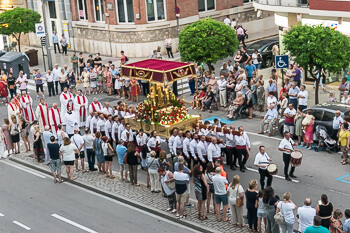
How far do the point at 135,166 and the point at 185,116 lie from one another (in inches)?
127

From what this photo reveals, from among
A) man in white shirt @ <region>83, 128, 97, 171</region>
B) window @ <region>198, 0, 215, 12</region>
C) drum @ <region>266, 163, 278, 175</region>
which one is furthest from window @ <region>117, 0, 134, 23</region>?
drum @ <region>266, 163, 278, 175</region>

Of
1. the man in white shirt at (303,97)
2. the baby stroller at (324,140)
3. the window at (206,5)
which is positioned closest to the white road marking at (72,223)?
the baby stroller at (324,140)

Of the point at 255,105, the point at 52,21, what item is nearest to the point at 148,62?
the point at 255,105

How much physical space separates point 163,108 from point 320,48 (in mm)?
6496

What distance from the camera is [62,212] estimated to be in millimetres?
18141

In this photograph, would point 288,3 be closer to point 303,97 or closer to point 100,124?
point 303,97

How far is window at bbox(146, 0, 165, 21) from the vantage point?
126 feet

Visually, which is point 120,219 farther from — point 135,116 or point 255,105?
point 255,105

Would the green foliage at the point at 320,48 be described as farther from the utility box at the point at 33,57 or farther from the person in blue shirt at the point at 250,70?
the utility box at the point at 33,57

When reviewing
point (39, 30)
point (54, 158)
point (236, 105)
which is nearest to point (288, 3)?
point (236, 105)

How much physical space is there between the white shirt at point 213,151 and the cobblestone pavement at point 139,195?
185 centimetres

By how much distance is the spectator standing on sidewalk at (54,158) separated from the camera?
19.9m

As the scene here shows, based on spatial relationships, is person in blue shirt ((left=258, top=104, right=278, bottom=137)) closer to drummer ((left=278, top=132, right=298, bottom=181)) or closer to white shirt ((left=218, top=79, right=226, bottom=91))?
white shirt ((left=218, top=79, right=226, bottom=91))

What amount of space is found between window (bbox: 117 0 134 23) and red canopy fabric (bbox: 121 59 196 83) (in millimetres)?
14949
